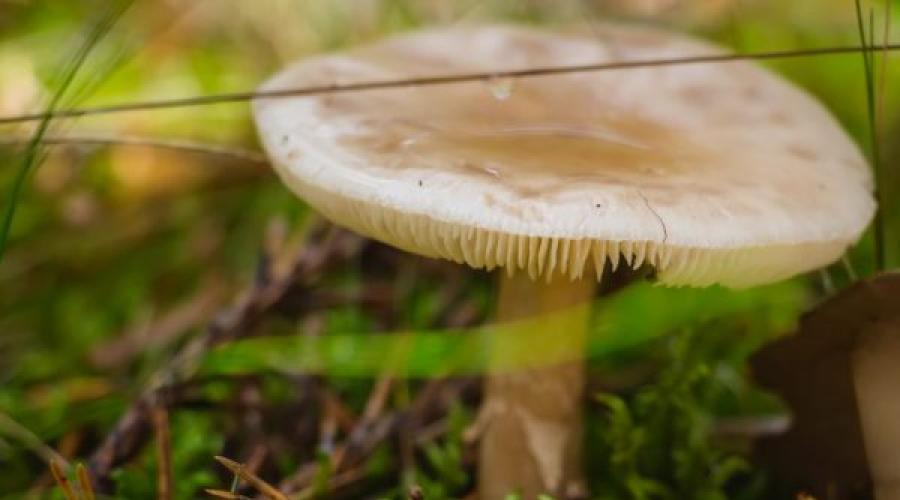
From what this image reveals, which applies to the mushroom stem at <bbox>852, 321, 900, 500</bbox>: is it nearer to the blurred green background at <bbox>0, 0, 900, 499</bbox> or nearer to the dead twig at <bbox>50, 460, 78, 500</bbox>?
the blurred green background at <bbox>0, 0, 900, 499</bbox>

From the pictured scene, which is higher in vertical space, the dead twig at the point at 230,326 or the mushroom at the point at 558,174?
the mushroom at the point at 558,174

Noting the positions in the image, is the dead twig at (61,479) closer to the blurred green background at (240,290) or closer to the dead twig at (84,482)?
the dead twig at (84,482)

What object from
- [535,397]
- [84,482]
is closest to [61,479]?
[84,482]

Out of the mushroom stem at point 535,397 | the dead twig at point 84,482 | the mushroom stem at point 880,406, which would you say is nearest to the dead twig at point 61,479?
the dead twig at point 84,482

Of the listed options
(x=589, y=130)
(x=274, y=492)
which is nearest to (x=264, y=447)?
(x=274, y=492)

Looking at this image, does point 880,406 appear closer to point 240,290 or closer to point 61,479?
point 61,479

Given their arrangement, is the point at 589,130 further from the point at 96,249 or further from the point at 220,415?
the point at 96,249
